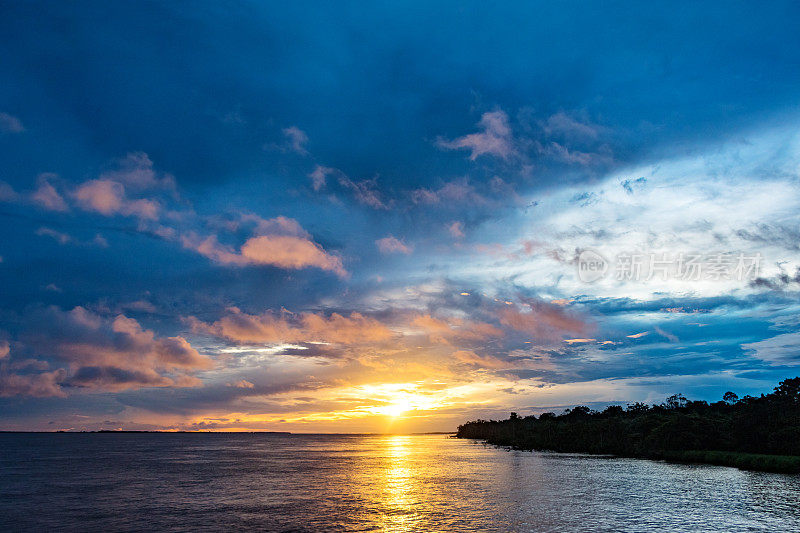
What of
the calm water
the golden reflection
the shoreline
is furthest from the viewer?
the shoreline

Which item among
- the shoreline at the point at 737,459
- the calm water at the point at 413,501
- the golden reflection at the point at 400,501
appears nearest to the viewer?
the calm water at the point at 413,501

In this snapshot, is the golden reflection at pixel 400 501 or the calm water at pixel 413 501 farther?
the golden reflection at pixel 400 501

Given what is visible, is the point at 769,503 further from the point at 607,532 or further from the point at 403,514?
the point at 403,514

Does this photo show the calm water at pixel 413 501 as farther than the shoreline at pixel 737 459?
No

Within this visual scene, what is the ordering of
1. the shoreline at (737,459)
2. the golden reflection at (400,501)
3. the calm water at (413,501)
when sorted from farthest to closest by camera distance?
1. the shoreline at (737,459)
2. the golden reflection at (400,501)
3. the calm water at (413,501)

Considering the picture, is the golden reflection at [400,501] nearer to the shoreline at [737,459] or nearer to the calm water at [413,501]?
the calm water at [413,501]

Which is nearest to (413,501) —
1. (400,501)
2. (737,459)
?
(400,501)

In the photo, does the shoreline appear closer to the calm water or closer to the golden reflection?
the calm water

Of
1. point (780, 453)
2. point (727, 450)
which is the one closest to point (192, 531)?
point (780, 453)

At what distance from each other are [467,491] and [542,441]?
132338 mm

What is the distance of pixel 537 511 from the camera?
182 ft

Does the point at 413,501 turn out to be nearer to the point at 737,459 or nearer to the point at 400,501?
the point at 400,501

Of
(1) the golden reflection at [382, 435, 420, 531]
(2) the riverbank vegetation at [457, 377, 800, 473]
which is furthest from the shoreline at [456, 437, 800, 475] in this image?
(1) the golden reflection at [382, 435, 420, 531]

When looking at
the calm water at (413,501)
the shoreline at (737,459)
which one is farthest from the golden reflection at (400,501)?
the shoreline at (737,459)
